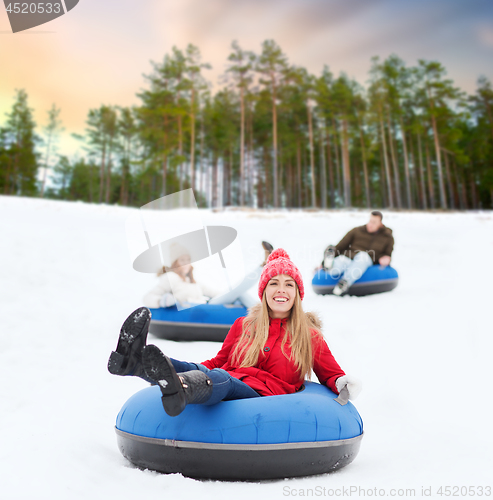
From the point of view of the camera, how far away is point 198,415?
1.82 m

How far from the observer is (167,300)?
4559 mm

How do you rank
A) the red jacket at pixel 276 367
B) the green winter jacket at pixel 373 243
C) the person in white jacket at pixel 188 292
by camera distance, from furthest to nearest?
the green winter jacket at pixel 373 243 → the person in white jacket at pixel 188 292 → the red jacket at pixel 276 367

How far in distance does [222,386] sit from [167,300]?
283 cm

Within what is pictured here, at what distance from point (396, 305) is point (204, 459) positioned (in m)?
4.54

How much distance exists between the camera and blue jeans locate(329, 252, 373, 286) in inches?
248

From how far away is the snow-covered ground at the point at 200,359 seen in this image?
69.0 inches

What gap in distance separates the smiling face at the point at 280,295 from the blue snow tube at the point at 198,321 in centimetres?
213

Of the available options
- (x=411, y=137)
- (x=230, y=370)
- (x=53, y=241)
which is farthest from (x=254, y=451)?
(x=411, y=137)

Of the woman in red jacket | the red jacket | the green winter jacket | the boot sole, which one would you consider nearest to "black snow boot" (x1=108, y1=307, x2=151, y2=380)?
the boot sole

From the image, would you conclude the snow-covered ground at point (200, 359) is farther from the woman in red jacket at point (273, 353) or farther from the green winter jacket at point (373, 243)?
the green winter jacket at point (373, 243)

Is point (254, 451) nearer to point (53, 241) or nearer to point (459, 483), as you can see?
point (459, 483)

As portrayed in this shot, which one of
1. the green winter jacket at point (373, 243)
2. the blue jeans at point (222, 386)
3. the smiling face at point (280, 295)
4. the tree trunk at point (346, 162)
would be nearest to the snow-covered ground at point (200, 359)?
the blue jeans at point (222, 386)

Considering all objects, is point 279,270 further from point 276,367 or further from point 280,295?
point 276,367

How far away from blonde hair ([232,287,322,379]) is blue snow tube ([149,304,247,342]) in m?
2.11
